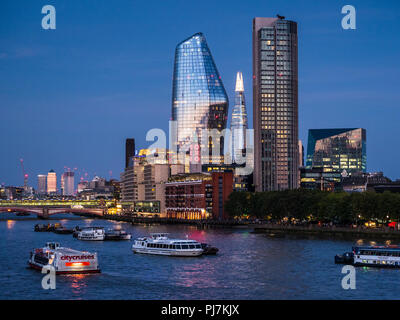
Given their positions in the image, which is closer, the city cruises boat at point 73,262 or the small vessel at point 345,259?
the city cruises boat at point 73,262

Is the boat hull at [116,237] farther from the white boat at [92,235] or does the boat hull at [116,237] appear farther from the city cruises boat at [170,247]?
the city cruises boat at [170,247]

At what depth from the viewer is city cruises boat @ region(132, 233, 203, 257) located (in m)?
71.2

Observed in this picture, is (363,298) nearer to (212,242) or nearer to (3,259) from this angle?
(3,259)

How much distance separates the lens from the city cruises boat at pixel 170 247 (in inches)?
2805

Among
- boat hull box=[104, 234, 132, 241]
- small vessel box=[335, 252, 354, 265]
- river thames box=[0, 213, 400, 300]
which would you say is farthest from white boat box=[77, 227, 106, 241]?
small vessel box=[335, 252, 354, 265]

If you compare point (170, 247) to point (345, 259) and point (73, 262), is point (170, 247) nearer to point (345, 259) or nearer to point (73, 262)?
point (345, 259)

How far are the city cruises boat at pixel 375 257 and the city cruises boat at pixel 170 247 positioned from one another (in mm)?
16429

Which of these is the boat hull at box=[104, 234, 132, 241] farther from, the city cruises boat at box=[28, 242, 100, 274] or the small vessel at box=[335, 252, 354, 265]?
the small vessel at box=[335, 252, 354, 265]

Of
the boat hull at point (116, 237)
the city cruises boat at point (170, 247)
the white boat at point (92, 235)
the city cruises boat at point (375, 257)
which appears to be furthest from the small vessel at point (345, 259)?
the white boat at point (92, 235)

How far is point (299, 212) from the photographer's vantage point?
117188 mm

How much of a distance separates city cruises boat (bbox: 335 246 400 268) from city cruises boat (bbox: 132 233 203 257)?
16.4 m

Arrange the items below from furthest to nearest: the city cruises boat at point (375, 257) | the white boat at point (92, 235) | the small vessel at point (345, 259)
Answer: the white boat at point (92, 235) → the small vessel at point (345, 259) → the city cruises boat at point (375, 257)

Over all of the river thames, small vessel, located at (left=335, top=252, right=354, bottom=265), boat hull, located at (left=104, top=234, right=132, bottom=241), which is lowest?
boat hull, located at (left=104, top=234, right=132, bottom=241)
